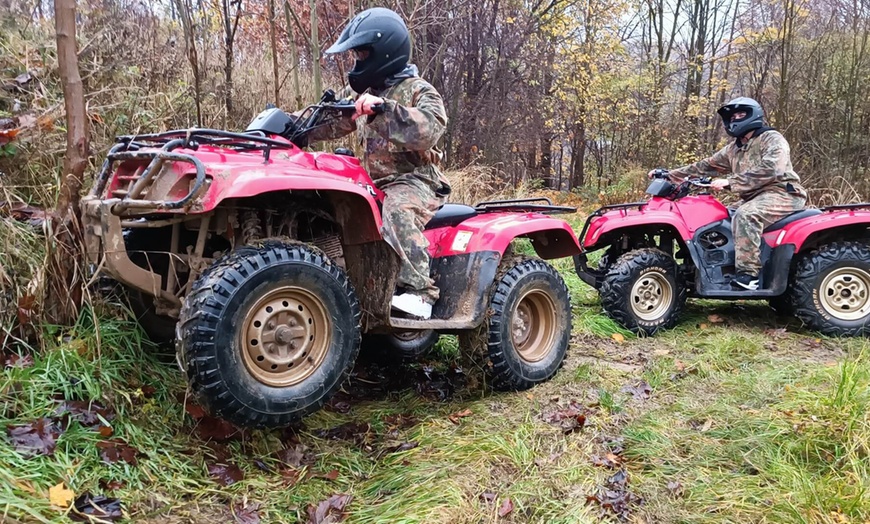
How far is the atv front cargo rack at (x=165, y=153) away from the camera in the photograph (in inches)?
101

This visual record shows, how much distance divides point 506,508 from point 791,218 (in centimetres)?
483

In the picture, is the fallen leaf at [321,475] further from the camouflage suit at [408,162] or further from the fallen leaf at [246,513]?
the camouflage suit at [408,162]

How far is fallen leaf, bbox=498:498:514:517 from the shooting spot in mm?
2670

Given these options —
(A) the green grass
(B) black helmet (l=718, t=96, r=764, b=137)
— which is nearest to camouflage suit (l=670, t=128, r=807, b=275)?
(B) black helmet (l=718, t=96, r=764, b=137)

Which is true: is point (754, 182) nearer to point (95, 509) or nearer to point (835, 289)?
point (835, 289)

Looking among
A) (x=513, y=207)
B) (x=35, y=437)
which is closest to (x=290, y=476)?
(x=35, y=437)

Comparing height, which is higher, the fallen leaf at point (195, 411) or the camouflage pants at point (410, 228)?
the camouflage pants at point (410, 228)

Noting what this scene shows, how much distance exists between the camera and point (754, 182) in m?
6.12

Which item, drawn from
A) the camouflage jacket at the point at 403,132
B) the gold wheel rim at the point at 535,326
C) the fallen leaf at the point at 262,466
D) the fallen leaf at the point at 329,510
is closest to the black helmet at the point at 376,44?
the camouflage jacket at the point at 403,132

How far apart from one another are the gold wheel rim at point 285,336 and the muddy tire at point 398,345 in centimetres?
157

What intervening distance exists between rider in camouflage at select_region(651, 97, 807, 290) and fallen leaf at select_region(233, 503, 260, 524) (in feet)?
16.7

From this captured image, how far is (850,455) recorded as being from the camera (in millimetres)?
2803

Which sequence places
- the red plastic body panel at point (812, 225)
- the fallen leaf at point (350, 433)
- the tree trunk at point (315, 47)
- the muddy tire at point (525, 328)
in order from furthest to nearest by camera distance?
1. the tree trunk at point (315, 47)
2. the red plastic body panel at point (812, 225)
3. the muddy tire at point (525, 328)
4. the fallen leaf at point (350, 433)

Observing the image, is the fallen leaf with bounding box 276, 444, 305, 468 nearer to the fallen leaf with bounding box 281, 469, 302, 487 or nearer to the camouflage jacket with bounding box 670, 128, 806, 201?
the fallen leaf with bounding box 281, 469, 302, 487
